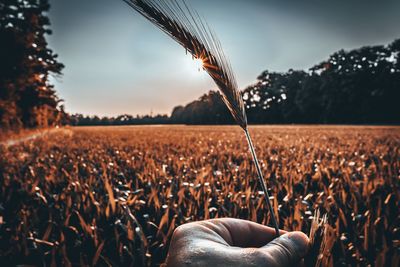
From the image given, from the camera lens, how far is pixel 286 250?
29.6 inches

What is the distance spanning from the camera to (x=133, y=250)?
1481 millimetres

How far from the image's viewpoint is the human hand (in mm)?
655

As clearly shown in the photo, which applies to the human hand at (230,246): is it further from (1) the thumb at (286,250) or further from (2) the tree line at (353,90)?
(2) the tree line at (353,90)

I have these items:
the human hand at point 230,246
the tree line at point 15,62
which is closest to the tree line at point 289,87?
the tree line at point 15,62

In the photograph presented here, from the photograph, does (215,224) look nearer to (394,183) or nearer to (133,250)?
(133,250)

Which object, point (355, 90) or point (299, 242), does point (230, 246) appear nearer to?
point (299, 242)

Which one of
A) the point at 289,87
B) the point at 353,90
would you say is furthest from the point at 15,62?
the point at 353,90

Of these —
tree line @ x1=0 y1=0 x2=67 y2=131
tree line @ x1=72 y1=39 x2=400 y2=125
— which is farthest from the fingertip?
tree line @ x1=72 y1=39 x2=400 y2=125

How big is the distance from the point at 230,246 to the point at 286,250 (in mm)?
160

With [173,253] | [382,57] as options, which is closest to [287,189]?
[173,253]

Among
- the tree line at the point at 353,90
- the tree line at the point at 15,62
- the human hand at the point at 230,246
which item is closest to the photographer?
the human hand at the point at 230,246

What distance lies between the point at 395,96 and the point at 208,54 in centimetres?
5289

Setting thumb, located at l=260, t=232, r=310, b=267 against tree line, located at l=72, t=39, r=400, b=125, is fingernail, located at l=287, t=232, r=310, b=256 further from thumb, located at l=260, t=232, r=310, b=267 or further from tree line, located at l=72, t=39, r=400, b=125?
tree line, located at l=72, t=39, r=400, b=125

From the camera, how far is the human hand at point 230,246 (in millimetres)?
655
